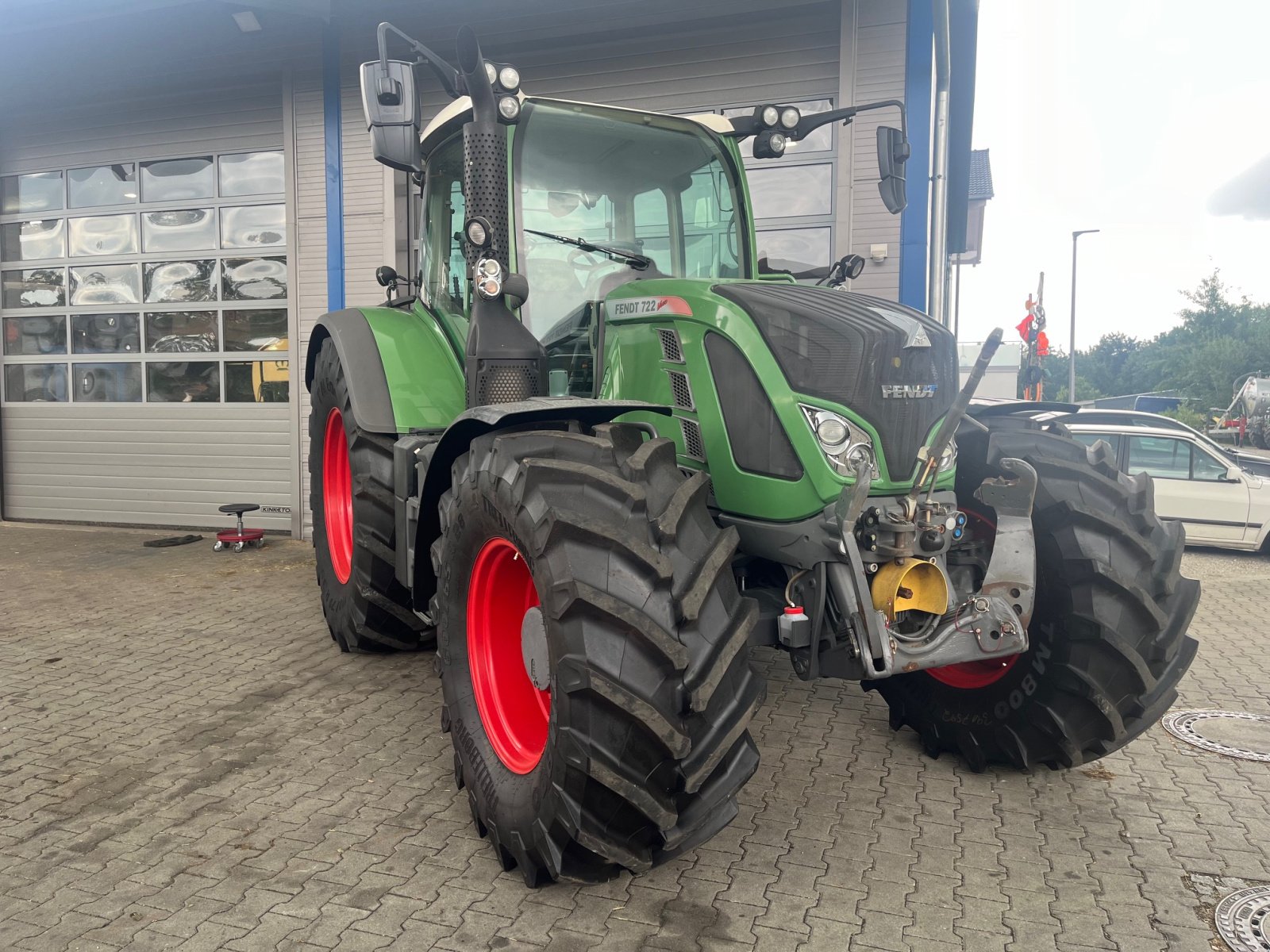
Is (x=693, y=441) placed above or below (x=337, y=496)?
above

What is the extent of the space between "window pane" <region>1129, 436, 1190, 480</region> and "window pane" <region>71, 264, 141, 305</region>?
9458mm

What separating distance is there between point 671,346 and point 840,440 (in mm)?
672

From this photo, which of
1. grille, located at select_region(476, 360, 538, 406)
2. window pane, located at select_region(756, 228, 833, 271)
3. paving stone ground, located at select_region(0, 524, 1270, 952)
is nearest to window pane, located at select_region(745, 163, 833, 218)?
window pane, located at select_region(756, 228, 833, 271)

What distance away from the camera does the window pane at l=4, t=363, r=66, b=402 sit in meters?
9.62

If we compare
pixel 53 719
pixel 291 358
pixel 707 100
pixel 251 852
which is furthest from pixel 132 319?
pixel 251 852

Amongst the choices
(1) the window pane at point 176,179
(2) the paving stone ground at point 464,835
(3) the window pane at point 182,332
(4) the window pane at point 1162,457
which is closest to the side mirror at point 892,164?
(2) the paving stone ground at point 464,835

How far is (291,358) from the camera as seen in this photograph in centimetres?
852

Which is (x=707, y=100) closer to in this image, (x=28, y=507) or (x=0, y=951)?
(x=0, y=951)

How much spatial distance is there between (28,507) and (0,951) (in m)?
8.66

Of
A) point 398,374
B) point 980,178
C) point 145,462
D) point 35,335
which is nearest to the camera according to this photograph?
point 398,374

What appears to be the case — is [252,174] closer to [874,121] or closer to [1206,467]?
[874,121]

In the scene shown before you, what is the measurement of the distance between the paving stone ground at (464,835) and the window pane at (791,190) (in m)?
4.06

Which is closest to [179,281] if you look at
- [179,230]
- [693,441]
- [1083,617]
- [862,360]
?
[179,230]

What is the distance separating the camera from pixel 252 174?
8711 millimetres
